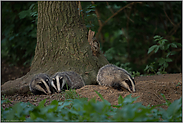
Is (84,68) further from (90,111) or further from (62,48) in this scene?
(90,111)

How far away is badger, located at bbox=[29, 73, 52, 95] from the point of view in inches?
154

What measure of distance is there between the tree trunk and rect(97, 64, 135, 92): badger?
336 mm

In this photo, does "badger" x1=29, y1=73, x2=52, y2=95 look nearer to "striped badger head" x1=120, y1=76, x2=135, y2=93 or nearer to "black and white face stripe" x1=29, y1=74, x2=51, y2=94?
"black and white face stripe" x1=29, y1=74, x2=51, y2=94

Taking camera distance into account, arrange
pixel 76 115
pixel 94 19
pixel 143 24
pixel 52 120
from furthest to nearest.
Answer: pixel 143 24
pixel 94 19
pixel 76 115
pixel 52 120

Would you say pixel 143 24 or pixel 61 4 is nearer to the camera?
pixel 61 4

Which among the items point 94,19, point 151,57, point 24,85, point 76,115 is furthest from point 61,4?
point 151,57

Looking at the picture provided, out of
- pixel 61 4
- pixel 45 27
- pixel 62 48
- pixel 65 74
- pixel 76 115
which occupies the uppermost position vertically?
pixel 61 4

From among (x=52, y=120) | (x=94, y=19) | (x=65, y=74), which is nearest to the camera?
(x=52, y=120)

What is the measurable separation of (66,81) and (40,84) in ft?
1.60

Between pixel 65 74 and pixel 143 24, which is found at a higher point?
pixel 143 24

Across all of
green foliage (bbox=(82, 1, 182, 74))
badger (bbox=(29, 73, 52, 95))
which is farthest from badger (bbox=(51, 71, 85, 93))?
green foliage (bbox=(82, 1, 182, 74))

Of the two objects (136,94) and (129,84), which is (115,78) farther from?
(136,94)

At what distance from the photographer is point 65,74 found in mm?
4094

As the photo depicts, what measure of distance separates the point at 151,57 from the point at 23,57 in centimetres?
488
